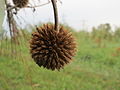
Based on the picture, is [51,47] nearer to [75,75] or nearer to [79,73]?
[75,75]

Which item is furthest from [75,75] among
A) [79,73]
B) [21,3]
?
[21,3]

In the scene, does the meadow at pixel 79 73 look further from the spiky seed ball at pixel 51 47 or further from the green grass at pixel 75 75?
the spiky seed ball at pixel 51 47

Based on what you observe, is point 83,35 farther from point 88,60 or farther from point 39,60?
point 39,60

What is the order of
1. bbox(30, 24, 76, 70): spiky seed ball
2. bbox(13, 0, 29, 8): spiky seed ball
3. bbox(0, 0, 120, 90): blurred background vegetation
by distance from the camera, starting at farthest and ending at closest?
bbox(0, 0, 120, 90): blurred background vegetation
bbox(13, 0, 29, 8): spiky seed ball
bbox(30, 24, 76, 70): spiky seed ball

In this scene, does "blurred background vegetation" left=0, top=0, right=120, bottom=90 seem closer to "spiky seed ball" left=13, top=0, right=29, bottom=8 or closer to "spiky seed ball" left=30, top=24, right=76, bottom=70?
"spiky seed ball" left=13, top=0, right=29, bottom=8

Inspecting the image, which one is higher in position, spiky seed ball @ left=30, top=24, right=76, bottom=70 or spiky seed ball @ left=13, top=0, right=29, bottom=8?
spiky seed ball @ left=13, top=0, right=29, bottom=8

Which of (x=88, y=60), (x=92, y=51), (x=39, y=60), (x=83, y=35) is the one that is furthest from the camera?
(x=83, y=35)

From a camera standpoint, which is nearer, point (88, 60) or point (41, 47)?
point (41, 47)

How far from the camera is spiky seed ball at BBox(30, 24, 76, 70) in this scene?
1170mm

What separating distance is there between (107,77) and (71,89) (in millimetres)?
1017

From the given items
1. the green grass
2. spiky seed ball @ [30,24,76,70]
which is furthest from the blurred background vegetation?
spiky seed ball @ [30,24,76,70]

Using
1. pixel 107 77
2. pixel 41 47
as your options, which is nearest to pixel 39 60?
pixel 41 47

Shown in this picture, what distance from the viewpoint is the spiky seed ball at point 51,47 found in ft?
3.84

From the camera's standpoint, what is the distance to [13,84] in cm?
464
